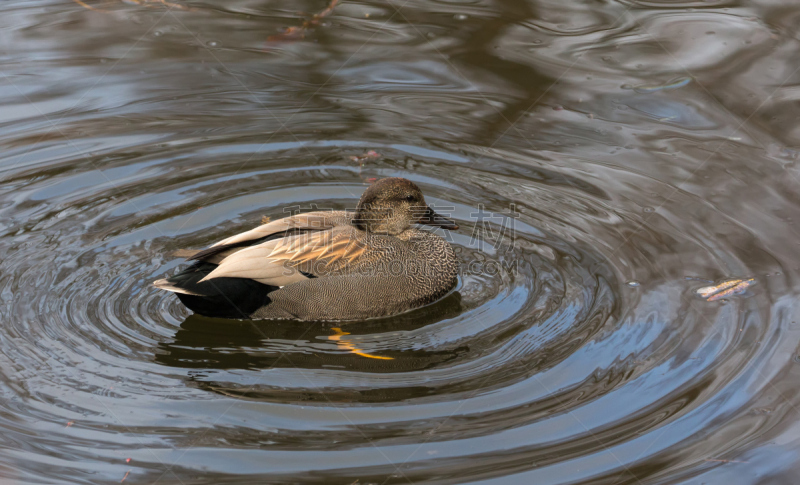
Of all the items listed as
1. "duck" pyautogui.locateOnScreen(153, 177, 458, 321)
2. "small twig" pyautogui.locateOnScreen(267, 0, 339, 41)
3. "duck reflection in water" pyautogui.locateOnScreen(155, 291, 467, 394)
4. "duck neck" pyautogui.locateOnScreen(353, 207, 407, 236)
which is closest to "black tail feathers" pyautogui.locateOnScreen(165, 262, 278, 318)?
"duck" pyautogui.locateOnScreen(153, 177, 458, 321)

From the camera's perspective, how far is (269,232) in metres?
6.23

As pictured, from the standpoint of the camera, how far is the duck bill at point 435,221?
266 inches

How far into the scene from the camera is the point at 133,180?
7.72 m

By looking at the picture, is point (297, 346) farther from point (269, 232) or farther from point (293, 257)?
point (269, 232)

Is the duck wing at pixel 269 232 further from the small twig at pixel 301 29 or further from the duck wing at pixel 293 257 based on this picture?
the small twig at pixel 301 29

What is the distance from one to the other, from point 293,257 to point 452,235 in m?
1.72

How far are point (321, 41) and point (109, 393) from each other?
6216mm

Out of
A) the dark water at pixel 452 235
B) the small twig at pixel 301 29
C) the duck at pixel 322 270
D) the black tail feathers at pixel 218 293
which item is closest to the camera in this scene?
the dark water at pixel 452 235

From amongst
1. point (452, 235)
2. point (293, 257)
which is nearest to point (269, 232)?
point (293, 257)

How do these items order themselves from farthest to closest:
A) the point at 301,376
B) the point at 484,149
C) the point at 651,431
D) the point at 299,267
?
the point at 484,149
the point at 299,267
the point at 301,376
the point at 651,431

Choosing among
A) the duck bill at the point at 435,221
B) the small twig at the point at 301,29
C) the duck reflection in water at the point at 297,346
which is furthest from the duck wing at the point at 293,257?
the small twig at the point at 301,29

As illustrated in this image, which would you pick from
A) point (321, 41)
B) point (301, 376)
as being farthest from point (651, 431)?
point (321, 41)

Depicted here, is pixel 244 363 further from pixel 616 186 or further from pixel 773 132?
pixel 773 132

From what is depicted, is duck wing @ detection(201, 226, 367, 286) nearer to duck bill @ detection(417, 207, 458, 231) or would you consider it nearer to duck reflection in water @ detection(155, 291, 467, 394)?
duck reflection in water @ detection(155, 291, 467, 394)
